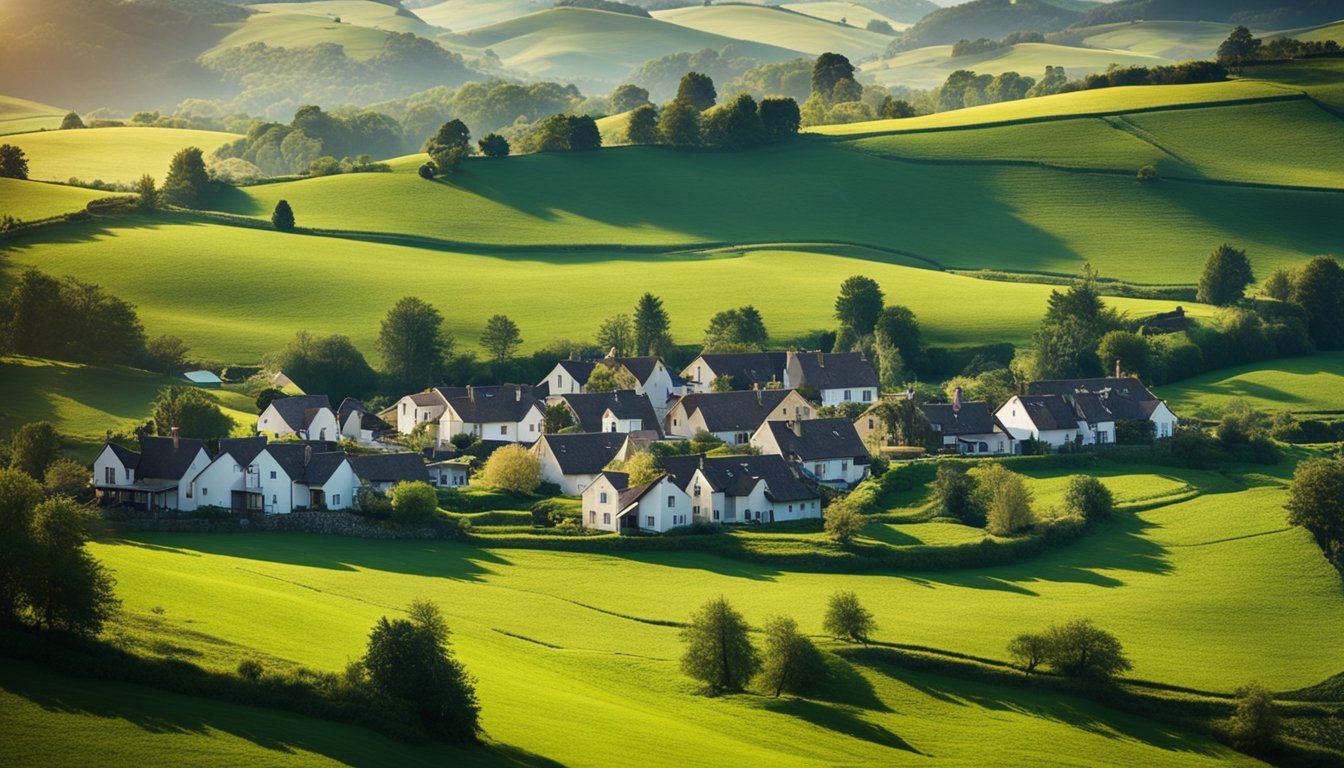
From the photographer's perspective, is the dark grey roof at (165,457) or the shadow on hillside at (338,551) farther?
the dark grey roof at (165,457)

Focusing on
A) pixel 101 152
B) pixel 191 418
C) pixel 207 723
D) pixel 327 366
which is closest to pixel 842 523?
pixel 191 418

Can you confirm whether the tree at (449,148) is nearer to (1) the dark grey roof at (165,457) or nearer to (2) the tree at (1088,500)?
(1) the dark grey roof at (165,457)

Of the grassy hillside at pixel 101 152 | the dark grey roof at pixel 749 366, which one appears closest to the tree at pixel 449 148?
the grassy hillside at pixel 101 152

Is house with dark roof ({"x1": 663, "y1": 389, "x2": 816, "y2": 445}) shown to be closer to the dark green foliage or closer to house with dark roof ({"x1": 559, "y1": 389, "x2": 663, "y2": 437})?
house with dark roof ({"x1": 559, "y1": 389, "x2": 663, "y2": 437})

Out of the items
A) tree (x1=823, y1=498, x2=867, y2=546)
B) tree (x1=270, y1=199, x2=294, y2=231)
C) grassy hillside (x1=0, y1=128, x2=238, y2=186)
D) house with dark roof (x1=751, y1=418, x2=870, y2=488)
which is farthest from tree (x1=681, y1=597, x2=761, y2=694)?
grassy hillside (x1=0, y1=128, x2=238, y2=186)

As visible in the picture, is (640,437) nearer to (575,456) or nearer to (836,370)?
(575,456)

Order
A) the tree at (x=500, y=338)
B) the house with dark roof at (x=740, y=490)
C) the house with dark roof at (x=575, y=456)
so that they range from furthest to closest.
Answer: the tree at (x=500, y=338)
the house with dark roof at (x=575, y=456)
the house with dark roof at (x=740, y=490)

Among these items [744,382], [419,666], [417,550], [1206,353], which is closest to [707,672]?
[419,666]
